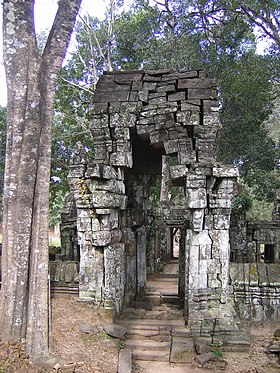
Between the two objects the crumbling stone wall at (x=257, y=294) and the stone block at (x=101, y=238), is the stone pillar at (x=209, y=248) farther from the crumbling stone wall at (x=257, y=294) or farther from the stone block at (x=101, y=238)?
the stone block at (x=101, y=238)

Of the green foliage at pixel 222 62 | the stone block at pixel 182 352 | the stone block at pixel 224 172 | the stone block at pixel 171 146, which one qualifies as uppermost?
the green foliage at pixel 222 62

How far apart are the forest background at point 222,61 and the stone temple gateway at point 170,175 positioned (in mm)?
6874

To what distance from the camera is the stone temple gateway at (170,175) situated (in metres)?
6.99

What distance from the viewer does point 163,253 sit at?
16.8 metres

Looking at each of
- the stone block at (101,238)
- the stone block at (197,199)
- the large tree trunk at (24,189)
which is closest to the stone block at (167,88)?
the stone block at (197,199)

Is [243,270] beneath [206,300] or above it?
above

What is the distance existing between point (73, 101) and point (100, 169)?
12.2 metres

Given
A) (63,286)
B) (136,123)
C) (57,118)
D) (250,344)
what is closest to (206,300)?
(250,344)

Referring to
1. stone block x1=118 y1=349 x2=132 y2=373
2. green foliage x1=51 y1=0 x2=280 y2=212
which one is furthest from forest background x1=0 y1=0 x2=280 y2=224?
stone block x1=118 y1=349 x2=132 y2=373

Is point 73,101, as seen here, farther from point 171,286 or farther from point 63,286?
point 63,286

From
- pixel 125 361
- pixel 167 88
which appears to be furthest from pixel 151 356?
pixel 167 88

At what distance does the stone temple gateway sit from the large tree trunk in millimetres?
1786

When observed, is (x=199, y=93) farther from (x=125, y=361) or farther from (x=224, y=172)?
(x=125, y=361)

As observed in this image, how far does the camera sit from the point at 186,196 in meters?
7.16
